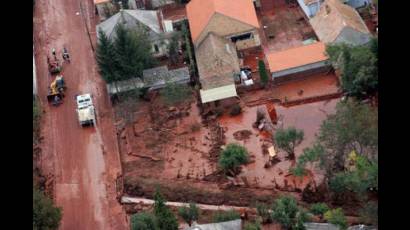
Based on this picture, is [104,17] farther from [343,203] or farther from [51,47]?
[343,203]

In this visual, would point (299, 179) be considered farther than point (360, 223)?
Yes

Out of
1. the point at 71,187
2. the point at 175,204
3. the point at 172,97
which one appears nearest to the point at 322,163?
the point at 175,204

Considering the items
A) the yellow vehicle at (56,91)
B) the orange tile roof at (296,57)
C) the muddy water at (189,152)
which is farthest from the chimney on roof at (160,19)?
the orange tile roof at (296,57)

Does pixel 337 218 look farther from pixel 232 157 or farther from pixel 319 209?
pixel 232 157

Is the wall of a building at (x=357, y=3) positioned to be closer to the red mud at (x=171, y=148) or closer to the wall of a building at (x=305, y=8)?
the wall of a building at (x=305, y=8)

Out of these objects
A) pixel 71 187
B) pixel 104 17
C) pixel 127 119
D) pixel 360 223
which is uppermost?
pixel 104 17

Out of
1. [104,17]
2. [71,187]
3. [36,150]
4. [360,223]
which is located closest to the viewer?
[360,223]

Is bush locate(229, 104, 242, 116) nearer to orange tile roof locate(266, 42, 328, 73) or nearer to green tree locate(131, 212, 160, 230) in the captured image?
orange tile roof locate(266, 42, 328, 73)

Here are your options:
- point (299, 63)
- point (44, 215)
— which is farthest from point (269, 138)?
point (44, 215)

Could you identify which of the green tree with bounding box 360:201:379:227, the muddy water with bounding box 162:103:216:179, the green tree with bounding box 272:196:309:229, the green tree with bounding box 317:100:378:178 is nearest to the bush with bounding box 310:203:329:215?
the green tree with bounding box 272:196:309:229
